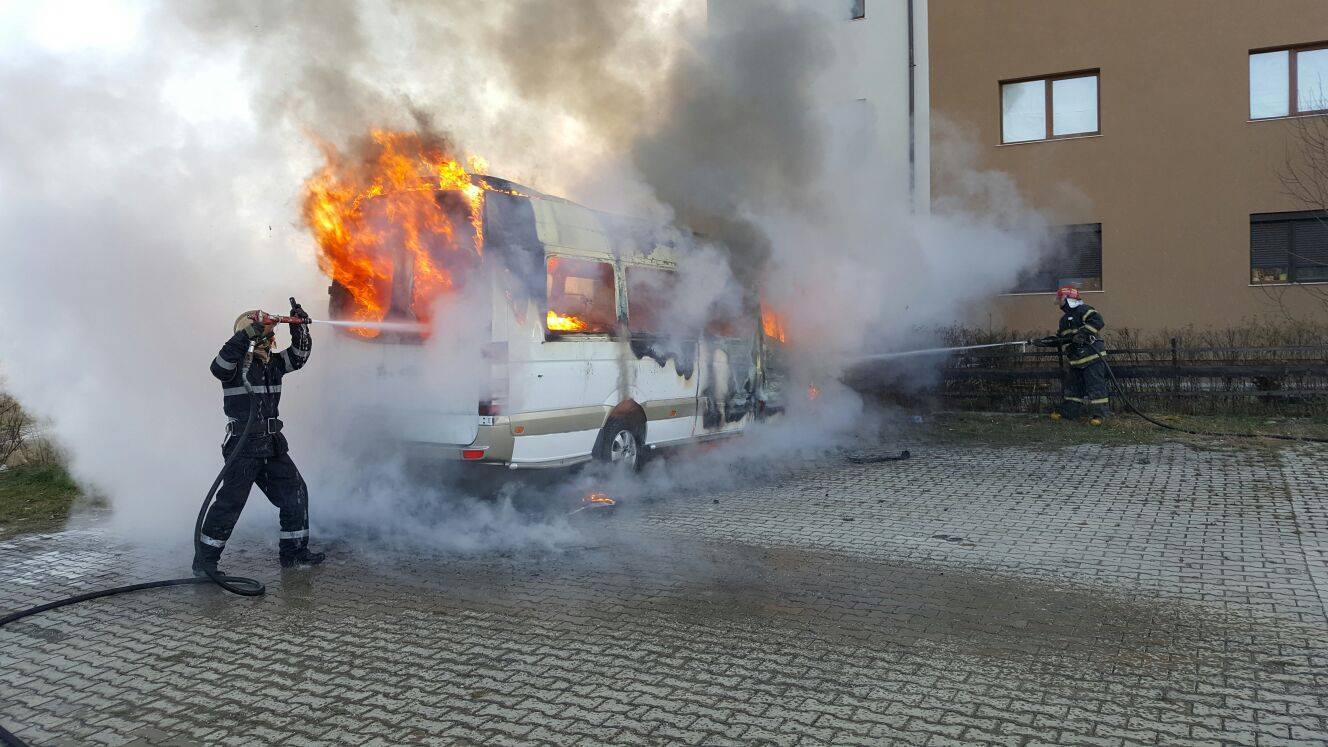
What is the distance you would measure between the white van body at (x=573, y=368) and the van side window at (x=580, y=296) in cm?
1

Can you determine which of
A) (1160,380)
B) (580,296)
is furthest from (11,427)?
(1160,380)

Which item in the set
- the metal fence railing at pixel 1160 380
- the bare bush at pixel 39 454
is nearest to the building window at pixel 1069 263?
the metal fence railing at pixel 1160 380

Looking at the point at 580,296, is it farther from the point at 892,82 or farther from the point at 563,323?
the point at 892,82

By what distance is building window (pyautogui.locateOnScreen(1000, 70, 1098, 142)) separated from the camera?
53.4 ft

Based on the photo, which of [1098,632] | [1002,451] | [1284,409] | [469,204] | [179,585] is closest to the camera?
[1098,632]

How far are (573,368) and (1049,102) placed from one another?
1252 centimetres

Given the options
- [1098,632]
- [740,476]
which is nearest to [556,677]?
[1098,632]

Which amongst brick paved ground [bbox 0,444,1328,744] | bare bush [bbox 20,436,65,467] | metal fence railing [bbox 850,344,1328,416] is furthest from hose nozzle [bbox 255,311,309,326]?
metal fence railing [bbox 850,344,1328,416]

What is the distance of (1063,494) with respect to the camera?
8367mm

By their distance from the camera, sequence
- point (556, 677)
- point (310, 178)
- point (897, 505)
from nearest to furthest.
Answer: point (556, 677) → point (310, 178) → point (897, 505)

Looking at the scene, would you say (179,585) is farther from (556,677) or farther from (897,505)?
(897,505)

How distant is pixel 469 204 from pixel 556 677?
3814 mm

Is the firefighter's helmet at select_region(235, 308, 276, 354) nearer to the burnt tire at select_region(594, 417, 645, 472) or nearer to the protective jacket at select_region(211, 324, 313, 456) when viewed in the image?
the protective jacket at select_region(211, 324, 313, 456)

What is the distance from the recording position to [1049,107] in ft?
54.2
